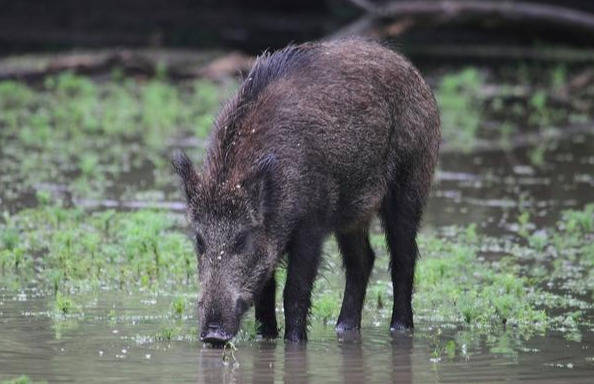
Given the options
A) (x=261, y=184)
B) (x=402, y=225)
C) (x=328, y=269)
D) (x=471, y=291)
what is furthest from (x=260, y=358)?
(x=471, y=291)

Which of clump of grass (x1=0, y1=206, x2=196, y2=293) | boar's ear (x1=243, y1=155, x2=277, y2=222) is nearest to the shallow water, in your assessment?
boar's ear (x1=243, y1=155, x2=277, y2=222)

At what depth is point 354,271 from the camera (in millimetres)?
9383

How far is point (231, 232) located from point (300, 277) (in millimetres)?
683

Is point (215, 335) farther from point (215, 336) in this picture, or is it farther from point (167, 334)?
point (167, 334)

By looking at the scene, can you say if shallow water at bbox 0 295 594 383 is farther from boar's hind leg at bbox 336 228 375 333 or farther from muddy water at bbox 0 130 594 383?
boar's hind leg at bbox 336 228 375 333

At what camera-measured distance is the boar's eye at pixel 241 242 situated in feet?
26.0

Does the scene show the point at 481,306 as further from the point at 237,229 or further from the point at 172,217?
the point at 172,217

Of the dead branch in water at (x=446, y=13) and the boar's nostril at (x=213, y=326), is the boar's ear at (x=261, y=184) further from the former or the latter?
the dead branch in water at (x=446, y=13)

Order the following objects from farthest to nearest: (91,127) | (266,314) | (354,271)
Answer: (91,127), (354,271), (266,314)

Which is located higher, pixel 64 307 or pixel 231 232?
pixel 231 232

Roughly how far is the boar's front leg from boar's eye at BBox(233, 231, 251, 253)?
1.53 feet

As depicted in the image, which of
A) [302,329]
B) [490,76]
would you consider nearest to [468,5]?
[490,76]

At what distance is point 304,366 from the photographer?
25.1ft

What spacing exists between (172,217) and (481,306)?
3773 millimetres
